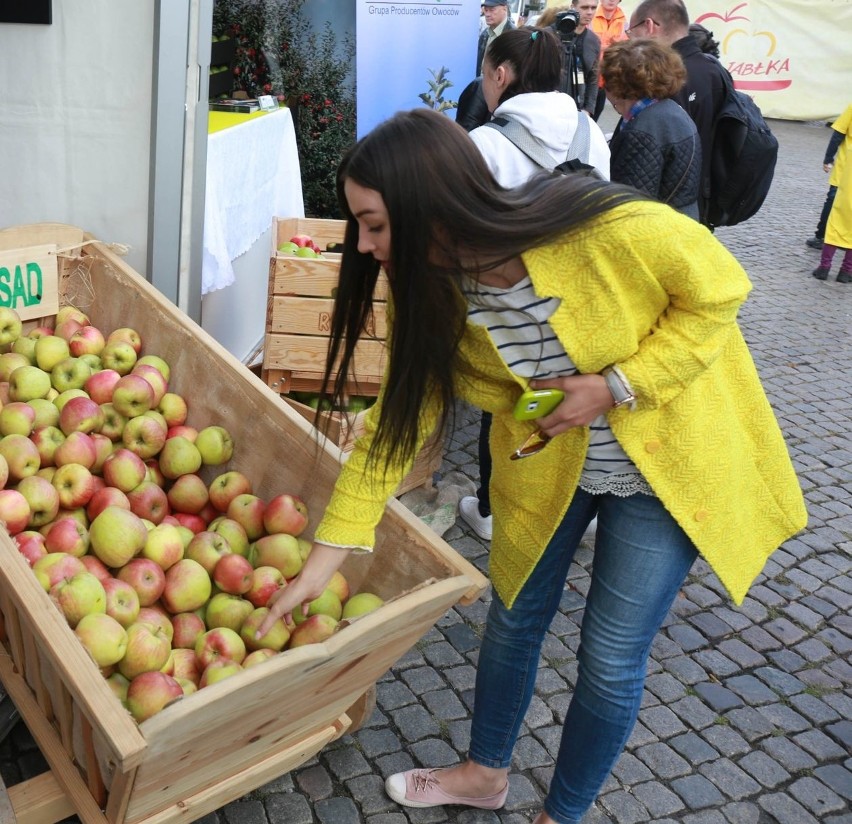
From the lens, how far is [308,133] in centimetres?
633

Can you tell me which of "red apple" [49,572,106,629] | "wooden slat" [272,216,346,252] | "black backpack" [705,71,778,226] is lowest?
"red apple" [49,572,106,629]

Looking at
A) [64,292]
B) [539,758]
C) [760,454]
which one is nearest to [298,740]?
[539,758]

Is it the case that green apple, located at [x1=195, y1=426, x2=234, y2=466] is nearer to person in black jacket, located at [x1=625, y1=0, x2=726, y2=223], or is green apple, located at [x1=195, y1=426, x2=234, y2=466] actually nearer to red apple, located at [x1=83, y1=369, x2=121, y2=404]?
red apple, located at [x1=83, y1=369, x2=121, y2=404]

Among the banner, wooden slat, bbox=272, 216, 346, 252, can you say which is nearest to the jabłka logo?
the banner

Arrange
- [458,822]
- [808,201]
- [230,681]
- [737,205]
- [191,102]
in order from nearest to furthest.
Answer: [230,681] < [458,822] < [191,102] < [737,205] < [808,201]

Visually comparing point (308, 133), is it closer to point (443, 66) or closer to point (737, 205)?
point (443, 66)

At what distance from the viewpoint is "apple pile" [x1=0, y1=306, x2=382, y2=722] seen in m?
1.97

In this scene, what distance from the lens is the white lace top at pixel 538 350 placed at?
1.71 meters

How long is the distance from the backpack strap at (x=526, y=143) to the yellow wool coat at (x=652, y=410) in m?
1.45

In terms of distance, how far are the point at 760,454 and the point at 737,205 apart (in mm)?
2632

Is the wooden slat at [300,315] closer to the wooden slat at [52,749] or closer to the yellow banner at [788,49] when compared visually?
the wooden slat at [52,749]

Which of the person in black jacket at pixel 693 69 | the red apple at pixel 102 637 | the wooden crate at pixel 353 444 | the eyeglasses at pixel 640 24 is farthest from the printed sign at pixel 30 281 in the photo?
the eyeglasses at pixel 640 24

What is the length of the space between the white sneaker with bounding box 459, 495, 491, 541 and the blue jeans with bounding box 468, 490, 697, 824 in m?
1.46

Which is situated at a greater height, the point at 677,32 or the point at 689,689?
the point at 677,32
